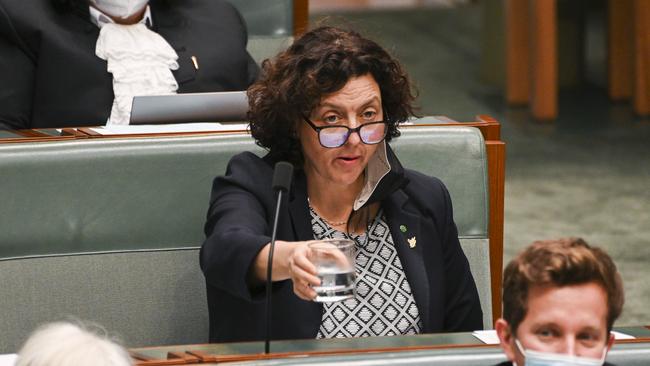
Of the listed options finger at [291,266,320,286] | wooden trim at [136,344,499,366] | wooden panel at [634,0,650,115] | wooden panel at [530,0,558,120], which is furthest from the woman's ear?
wooden panel at [634,0,650,115]

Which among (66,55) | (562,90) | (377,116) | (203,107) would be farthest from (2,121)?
(562,90)

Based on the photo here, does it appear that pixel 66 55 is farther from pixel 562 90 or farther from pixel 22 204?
pixel 562 90

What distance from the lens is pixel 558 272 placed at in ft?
4.84

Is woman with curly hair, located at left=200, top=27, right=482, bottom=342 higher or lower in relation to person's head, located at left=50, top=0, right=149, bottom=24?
lower

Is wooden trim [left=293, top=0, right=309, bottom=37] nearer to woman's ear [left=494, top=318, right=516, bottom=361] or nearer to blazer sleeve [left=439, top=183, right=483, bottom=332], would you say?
blazer sleeve [left=439, top=183, right=483, bottom=332]

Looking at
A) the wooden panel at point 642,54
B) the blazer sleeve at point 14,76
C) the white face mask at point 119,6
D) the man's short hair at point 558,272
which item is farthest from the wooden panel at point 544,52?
the man's short hair at point 558,272

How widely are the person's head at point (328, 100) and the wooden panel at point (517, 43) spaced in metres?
4.70

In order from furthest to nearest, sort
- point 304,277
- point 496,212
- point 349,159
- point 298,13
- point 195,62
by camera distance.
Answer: point 298,13 → point 195,62 → point 496,212 → point 349,159 → point 304,277

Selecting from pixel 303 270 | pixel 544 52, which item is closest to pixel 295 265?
pixel 303 270

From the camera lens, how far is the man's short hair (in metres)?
1.48

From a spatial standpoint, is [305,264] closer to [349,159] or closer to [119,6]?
[349,159]

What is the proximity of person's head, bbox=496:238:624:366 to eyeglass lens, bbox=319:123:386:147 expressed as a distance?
75cm

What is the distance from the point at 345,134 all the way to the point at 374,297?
0.95ft

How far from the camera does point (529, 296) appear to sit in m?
1.49
